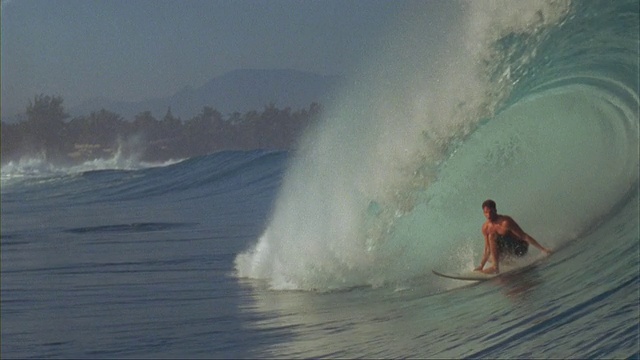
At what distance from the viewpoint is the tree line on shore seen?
37.4 feet

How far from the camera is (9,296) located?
8102 millimetres

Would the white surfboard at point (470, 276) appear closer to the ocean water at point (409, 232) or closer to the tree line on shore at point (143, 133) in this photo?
the ocean water at point (409, 232)

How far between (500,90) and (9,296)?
4.40 metres

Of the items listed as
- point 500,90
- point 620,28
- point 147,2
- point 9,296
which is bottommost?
point 9,296

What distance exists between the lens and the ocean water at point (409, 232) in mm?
7016

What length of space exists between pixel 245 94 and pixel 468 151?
7.65 m

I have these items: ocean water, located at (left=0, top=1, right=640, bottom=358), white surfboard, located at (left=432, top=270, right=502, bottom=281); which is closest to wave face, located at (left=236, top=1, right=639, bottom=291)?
ocean water, located at (left=0, top=1, right=640, bottom=358)

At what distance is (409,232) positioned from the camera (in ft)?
30.6

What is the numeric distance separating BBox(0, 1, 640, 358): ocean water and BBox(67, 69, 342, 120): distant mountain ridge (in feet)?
11.2

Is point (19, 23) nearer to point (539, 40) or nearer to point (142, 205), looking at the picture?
point (142, 205)

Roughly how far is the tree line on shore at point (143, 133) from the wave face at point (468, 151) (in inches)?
116

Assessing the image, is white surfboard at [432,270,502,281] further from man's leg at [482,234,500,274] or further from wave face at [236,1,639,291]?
wave face at [236,1,639,291]

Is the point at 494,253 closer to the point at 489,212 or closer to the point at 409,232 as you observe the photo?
the point at 489,212

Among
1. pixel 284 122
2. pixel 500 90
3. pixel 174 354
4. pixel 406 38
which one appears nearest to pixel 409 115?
pixel 500 90
